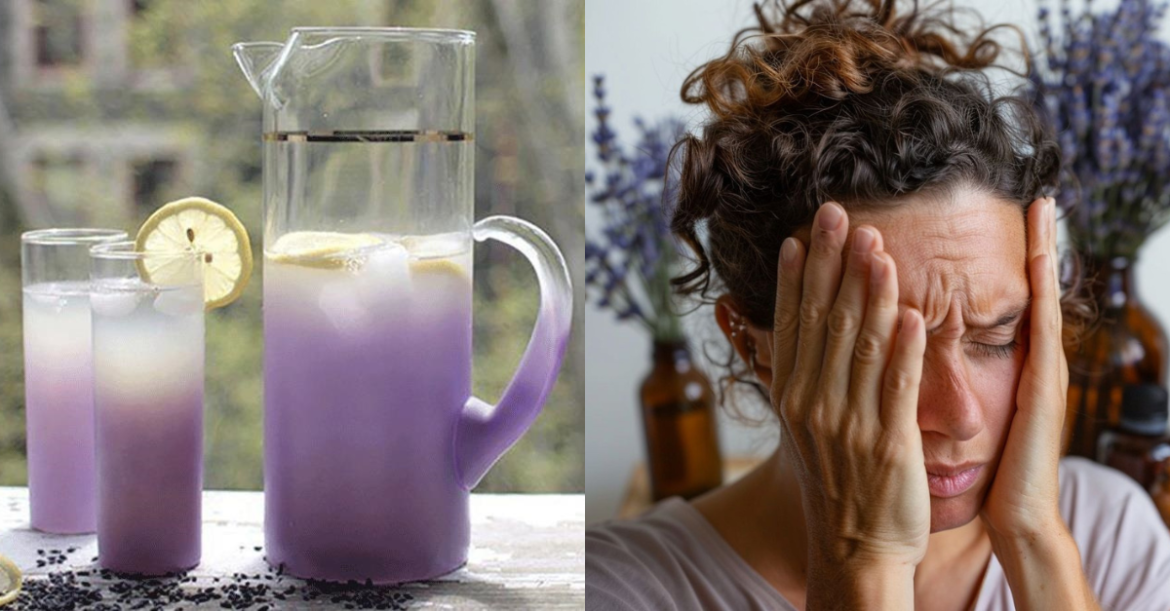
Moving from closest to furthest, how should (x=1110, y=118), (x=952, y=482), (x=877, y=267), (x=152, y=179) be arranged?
(x=877, y=267)
(x=952, y=482)
(x=1110, y=118)
(x=152, y=179)

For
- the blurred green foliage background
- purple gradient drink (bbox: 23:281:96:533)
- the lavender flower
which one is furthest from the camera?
the blurred green foliage background

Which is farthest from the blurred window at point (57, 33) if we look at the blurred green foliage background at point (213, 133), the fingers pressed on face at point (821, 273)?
the fingers pressed on face at point (821, 273)

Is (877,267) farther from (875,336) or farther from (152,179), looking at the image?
(152,179)

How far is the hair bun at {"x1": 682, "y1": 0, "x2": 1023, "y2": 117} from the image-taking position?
0.64 m

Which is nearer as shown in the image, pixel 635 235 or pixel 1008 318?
pixel 1008 318

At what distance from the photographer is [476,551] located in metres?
0.66

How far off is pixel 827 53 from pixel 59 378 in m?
0.45

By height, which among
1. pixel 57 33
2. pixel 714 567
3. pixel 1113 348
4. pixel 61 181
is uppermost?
pixel 57 33

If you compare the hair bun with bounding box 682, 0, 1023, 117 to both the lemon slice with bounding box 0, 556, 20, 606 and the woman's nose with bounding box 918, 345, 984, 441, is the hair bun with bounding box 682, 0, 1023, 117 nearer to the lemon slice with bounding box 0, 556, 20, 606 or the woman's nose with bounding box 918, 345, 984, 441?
the woman's nose with bounding box 918, 345, 984, 441

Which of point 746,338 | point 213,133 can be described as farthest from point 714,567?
point 213,133

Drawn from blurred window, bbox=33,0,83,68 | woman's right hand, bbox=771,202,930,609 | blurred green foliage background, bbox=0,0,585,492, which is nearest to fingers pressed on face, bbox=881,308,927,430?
woman's right hand, bbox=771,202,930,609

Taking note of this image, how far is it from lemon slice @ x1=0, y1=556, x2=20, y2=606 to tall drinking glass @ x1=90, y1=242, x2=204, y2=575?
41 mm

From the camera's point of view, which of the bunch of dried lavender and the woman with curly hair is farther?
the bunch of dried lavender

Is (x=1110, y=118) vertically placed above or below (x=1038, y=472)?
above
